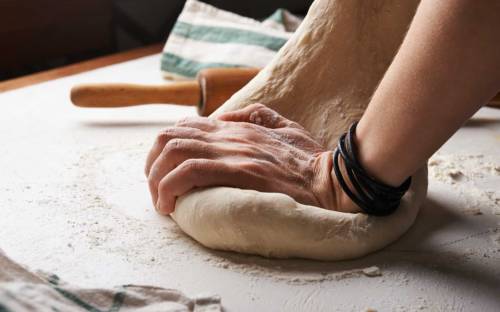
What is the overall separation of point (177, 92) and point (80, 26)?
0.90 meters

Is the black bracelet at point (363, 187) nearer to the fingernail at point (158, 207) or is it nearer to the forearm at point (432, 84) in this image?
the forearm at point (432, 84)

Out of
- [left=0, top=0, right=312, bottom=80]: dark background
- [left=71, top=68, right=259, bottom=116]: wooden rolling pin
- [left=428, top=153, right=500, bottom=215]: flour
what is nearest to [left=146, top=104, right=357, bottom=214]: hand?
[left=428, top=153, right=500, bottom=215]: flour

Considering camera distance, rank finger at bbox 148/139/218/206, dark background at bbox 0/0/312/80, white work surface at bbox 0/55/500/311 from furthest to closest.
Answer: dark background at bbox 0/0/312/80 → finger at bbox 148/139/218/206 → white work surface at bbox 0/55/500/311

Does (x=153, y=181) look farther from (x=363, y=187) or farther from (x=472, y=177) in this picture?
(x=472, y=177)

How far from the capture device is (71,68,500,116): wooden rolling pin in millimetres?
1438

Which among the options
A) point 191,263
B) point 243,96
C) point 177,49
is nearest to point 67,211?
point 191,263

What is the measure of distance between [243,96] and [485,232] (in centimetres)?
47

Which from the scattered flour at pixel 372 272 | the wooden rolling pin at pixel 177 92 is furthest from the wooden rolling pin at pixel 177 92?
the scattered flour at pixel 372 272

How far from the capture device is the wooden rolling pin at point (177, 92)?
1.44 m

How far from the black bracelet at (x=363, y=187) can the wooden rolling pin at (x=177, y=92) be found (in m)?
0.57

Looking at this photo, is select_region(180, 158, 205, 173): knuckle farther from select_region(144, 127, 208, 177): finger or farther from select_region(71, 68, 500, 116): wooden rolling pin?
select_region(71, 68, 500, 116): wooden rolling pin

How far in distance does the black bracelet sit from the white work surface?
0.25 feet

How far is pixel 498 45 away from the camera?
28.5 inches

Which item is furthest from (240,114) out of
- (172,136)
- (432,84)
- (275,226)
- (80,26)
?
(80,26)
